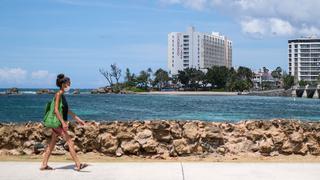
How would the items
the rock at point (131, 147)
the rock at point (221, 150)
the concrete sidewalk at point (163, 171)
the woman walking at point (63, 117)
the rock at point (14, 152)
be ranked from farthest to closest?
the rock at point (221, 150) → the rock at point (14, 152) → the rock at point (131, 147) → the woman walking at point (63, 117) → the concrete sidewalk at point (163, 171)

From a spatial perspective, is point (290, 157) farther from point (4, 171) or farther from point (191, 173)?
point (4, 171)

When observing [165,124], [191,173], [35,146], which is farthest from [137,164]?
[35,146]

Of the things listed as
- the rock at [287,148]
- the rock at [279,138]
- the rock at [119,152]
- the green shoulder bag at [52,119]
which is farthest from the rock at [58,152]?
the rock at [287,148]

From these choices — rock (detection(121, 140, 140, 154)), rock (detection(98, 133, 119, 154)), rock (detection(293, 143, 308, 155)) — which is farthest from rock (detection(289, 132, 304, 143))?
rock (detection(98, 133, 119, 154))

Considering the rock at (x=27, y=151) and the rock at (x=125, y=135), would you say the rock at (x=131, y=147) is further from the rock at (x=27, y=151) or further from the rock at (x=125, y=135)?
the rock at (x=27, y=151)

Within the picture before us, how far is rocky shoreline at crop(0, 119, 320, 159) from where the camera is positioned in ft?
41.5

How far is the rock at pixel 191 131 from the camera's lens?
1282 cm

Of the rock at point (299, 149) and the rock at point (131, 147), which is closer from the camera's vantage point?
the rock at point (131, 147)

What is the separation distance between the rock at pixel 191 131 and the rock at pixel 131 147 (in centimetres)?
121

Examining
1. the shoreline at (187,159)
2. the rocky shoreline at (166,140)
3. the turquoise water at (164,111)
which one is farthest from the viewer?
the turquoise water at (164,111)

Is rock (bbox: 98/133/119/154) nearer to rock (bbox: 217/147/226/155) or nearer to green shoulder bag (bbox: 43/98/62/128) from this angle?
rock (bbox: 217/147/226/155)

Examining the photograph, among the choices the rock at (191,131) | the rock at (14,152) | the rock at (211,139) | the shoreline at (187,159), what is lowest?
the shoreline at (187,159)

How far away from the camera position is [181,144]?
12.7 meters

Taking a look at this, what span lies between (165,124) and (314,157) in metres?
3.62
